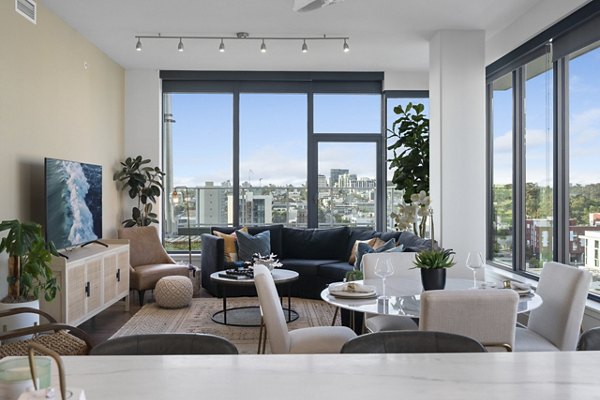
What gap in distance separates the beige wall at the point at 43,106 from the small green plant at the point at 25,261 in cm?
39

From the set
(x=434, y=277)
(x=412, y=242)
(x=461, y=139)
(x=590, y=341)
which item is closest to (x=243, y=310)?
(x=412, y=242)

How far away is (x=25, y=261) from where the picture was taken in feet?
12.7

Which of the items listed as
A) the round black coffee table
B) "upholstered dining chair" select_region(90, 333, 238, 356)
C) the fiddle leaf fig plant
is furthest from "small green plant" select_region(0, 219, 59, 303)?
the fiddle leaf fig plant

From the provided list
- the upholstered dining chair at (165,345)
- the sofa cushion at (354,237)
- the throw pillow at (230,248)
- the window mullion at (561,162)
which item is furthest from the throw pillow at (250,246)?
the upholstered dining chair at (165,345)

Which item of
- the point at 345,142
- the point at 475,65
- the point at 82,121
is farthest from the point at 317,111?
the point at 82,121

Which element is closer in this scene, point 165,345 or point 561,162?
point 165,345

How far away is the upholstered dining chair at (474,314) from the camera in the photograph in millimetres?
2174

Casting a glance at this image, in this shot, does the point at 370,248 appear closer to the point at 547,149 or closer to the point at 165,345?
the point at 547,149

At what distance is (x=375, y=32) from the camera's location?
18.1 feet

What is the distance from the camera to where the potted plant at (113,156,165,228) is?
6.64 m

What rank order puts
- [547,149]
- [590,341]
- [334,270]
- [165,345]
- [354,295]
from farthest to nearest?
[334,270]
[547,149]
[354,295]
[590,341]
[165,345]

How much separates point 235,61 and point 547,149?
3892 mm

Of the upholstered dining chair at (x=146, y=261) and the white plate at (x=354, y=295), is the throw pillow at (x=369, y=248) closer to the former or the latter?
the upholstered dining chair at (x=146, y=261)

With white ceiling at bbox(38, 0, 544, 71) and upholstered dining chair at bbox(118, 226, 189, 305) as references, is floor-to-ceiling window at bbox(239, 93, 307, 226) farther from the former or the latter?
upholstered dining chair at bbox(118, 226, 189, 305)
